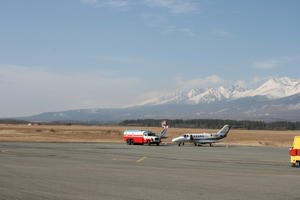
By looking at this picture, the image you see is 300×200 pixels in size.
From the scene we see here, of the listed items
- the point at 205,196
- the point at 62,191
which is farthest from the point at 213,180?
the point at 62,191

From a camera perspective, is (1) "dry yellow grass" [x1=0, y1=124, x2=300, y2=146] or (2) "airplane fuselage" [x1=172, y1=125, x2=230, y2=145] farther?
(1) "dry yellow grass" [x1=0, y1=124, x2=300, y2=146]

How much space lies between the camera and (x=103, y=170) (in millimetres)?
26641

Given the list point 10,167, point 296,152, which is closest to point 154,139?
point 296,152

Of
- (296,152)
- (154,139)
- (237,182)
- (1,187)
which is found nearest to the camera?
(1,187)

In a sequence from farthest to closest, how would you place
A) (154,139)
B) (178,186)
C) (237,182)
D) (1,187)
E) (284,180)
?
(154,139) < (284,180) < (237,182) < (178,186) < (1,187)

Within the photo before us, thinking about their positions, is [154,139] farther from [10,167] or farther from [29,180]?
[29,180]

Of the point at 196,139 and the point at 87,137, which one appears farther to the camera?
the point at 87,137

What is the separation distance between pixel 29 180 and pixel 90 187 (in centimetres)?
347

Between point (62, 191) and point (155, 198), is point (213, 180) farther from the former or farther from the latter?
point (62, 191)

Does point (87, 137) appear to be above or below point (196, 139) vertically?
below

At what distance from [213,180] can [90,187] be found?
7.03 meters

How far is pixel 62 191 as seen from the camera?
695 inches

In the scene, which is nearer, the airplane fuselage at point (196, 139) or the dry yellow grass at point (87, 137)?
the airplane fuselage at point (196, 139)

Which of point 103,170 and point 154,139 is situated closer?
point 103,170
